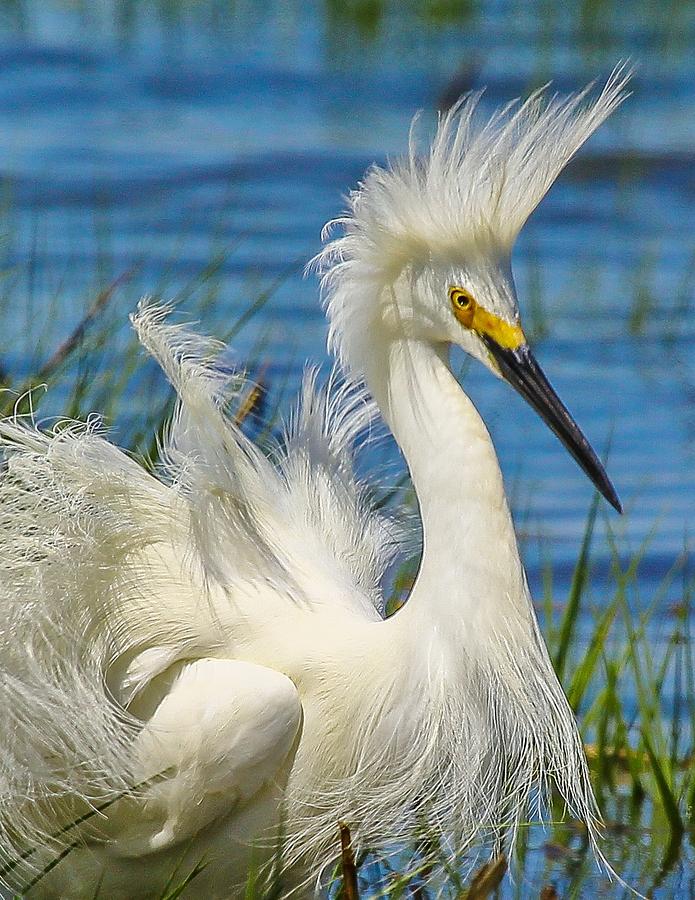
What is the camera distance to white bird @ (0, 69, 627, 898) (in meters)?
3.26

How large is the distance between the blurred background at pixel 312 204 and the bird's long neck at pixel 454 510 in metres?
0.94

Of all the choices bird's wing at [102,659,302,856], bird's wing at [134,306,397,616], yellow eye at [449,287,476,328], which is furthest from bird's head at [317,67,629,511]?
bird's wing at [102,659,302,856]

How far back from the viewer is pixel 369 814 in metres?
3.35

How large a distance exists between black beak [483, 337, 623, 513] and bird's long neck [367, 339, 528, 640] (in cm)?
11

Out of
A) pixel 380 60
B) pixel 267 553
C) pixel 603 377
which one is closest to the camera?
pixel 267 553

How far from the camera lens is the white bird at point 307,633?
10.7ft

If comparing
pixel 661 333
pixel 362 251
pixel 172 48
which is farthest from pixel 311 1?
pixel 362 251

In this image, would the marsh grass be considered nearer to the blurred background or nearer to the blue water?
the blurred background

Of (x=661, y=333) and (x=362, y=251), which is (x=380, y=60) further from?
(x=362, y=251)

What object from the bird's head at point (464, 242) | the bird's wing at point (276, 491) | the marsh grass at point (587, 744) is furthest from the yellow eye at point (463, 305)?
the marsh grass at point (587, 744)

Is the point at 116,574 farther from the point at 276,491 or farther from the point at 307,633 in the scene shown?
the point at 276,491

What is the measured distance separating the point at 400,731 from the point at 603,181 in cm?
813

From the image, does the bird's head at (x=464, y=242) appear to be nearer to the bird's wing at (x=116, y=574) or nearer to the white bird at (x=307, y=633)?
the white bird at (x=307, y=633)

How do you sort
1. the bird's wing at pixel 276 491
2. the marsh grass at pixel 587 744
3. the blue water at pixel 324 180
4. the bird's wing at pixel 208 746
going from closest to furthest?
the bird's wing at pixel 208 746 → the bird's wing at pixel 276 491 → the marsh grass at pixel 587 744 → the blue water at pixel 324 180
